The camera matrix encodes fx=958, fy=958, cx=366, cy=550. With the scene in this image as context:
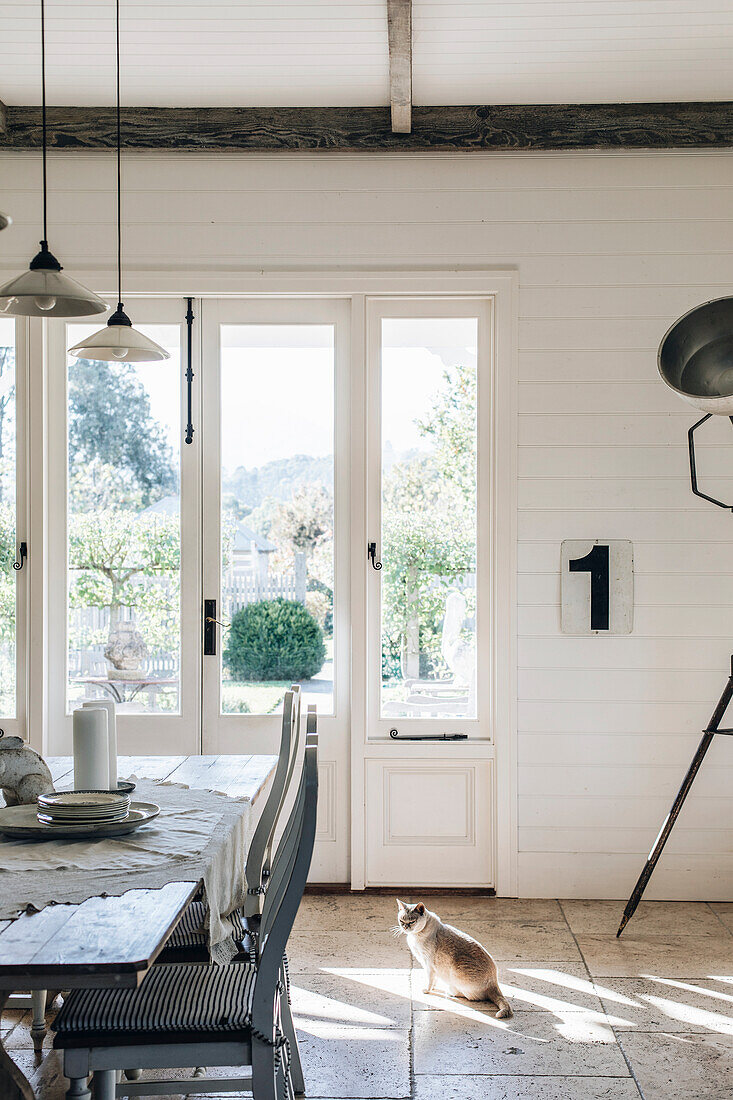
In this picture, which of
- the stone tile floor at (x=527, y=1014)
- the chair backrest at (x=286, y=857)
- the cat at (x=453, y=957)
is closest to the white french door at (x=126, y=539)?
the stone tile floor at (x=527, y=1014)

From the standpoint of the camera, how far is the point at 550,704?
3.97 metres

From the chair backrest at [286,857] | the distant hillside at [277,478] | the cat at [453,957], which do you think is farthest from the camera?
the distant hillside at [277,478]

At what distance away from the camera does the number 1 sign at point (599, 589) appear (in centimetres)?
396

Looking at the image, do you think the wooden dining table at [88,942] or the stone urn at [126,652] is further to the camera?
the stone urn at [126,652]

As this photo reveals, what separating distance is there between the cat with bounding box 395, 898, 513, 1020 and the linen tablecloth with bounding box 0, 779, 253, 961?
80cm

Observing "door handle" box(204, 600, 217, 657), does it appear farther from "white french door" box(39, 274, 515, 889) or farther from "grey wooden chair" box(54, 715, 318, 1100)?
"grey wooden chair" box(54, 715, 318, 1100)

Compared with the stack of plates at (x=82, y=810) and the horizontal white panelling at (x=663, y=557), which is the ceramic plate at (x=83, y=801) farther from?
the horizontal white panelling at (x=663, y=557)

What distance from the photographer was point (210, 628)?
13.4ft

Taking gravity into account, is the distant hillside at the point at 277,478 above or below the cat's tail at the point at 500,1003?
above

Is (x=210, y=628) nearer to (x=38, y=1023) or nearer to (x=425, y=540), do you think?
(x=425, y=540)

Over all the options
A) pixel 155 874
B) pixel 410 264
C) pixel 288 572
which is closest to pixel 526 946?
pixel 288 572

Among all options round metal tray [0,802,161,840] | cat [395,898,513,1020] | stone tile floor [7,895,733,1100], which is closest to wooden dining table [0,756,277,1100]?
round metal tray [0,802,161,840]

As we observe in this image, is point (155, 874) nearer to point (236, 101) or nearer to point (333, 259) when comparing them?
point (333, 259)

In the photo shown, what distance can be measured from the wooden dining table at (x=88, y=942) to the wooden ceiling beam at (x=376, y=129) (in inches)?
125
